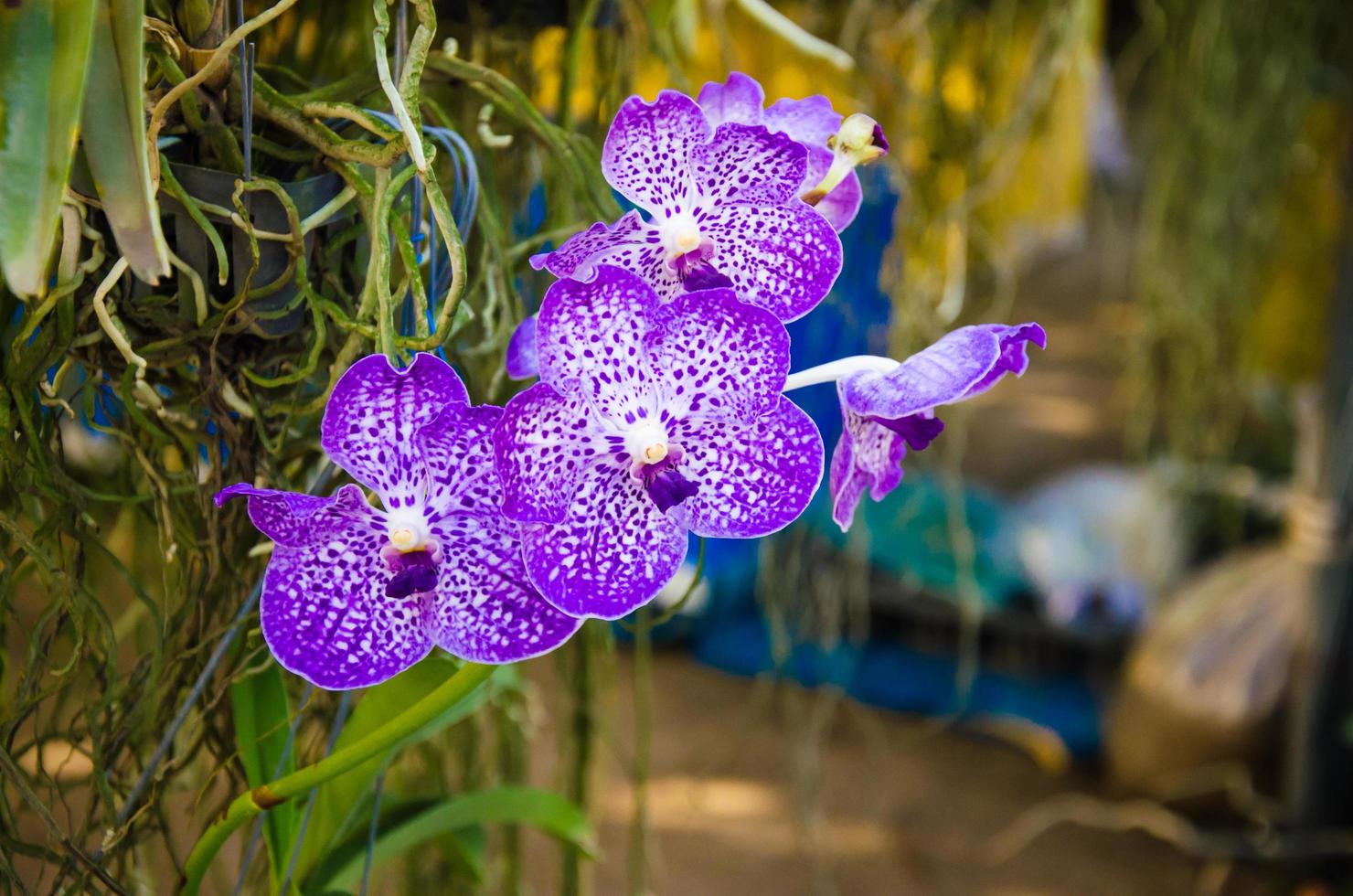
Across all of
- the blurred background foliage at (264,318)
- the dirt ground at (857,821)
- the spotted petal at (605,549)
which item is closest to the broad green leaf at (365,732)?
the blurred background foliage at (264,318)

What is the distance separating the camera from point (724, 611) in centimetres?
277

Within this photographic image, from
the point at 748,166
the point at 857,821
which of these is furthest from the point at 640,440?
the point at 857,821

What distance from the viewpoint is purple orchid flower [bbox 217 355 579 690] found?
0.36 meters

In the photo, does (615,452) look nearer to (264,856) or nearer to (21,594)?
(264,856)

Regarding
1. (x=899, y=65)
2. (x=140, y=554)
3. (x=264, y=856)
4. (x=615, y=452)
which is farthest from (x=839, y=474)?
(x=899, y=65)

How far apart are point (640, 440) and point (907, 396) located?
89 millimetres

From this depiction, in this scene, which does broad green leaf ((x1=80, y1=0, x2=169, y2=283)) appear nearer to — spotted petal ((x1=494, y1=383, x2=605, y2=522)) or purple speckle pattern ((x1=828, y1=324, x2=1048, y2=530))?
spotted petal ((x1=494, y1=383, x2=605, y2=522))

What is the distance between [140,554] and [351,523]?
0.39m

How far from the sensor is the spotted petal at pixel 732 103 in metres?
0.43

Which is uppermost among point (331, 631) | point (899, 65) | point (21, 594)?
point (899, 65)

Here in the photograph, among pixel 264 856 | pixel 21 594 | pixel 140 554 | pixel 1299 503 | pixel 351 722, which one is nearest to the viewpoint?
pixel 351 722

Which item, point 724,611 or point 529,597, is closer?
point 529,597

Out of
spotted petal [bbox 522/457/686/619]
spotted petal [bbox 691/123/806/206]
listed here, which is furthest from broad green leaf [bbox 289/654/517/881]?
spotted petal [bbox 691/123/806/206]

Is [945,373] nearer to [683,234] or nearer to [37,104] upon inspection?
[683,234]
